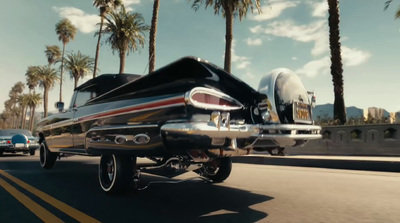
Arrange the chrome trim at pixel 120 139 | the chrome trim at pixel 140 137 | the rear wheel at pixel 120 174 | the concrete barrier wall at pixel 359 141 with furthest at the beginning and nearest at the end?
the concrete barrier wall at pixel 359 141, the rear wheel at pixel 120 174, the chrome trim at pixel 120 139, the chrome trim at pixel 140 137

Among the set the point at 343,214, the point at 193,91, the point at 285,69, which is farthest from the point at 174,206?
the point at 285,69

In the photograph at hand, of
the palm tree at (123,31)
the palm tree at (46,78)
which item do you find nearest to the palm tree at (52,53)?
the palm tree at (46,78)

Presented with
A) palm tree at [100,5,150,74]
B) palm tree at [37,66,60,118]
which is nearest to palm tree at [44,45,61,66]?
palm tree at [37,66,60,118]

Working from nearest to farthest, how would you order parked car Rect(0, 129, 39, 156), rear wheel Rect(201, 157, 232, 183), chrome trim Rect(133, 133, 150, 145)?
chrome trim Rect(133, 133, 150, 145) < rear wheel Rect(201, 157, 232, 183) < parked car Rect(0, 129, 39, 156)

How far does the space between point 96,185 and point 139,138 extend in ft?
7.43

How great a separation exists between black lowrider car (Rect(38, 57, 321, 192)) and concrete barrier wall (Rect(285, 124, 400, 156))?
7838mm

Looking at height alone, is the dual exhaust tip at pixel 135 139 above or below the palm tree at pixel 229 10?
below

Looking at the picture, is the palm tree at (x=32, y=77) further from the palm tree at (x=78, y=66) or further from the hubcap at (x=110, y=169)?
the hubcap at (x=110, y=169)

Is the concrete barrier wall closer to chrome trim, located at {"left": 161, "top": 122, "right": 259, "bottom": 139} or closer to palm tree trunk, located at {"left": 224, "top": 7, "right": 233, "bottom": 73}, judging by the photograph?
palm tree trunk, located at {"left": 224, "top": 7, "right": 233, "bottom": 73}

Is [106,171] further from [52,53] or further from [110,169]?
[52,53]

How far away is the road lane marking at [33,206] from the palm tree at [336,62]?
40.0 feet

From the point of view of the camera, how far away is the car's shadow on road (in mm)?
3648

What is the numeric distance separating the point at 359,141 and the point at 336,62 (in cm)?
377

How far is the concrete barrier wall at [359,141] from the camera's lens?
449 inches
